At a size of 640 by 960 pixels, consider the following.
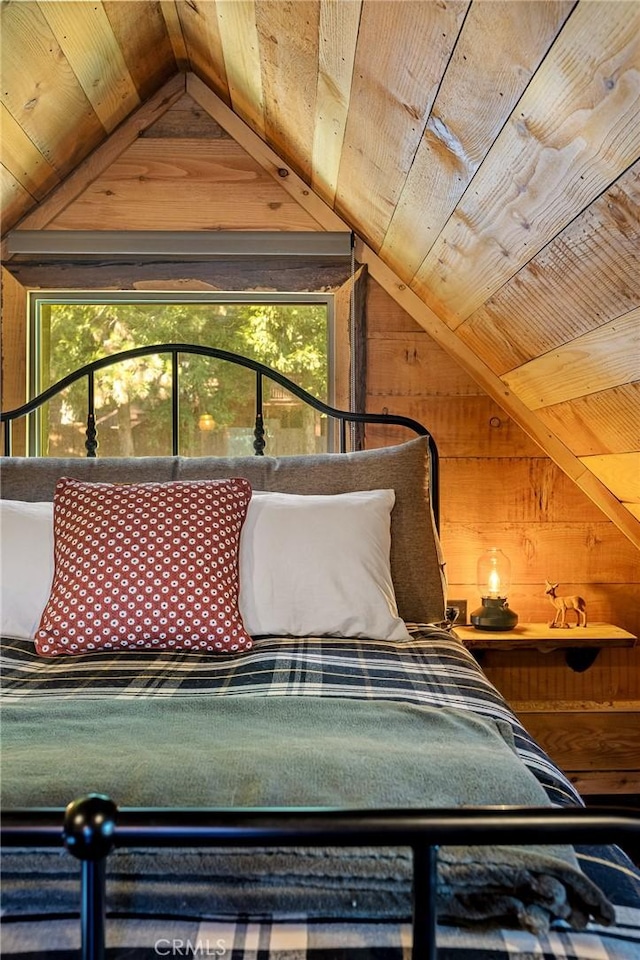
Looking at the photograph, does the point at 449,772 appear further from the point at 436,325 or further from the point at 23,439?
the point at 23,439

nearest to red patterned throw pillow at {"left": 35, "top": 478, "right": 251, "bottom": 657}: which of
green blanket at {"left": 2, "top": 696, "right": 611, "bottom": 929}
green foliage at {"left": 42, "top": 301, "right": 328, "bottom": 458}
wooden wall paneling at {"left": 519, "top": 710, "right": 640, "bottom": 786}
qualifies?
green blanket at {"left": 2, "top": 696, "right": 611, "bottom": 929}

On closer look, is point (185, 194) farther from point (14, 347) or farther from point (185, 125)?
point (14, 347)

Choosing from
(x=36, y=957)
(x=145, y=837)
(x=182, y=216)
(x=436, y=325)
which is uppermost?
(x=182, y=216)

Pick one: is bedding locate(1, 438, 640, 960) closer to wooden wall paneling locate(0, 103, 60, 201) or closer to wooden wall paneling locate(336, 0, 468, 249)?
wooden wall paneling locate(336, 0, 468, 249)

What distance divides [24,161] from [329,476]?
1.32 metres

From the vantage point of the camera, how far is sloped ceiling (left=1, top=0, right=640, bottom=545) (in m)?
1.09

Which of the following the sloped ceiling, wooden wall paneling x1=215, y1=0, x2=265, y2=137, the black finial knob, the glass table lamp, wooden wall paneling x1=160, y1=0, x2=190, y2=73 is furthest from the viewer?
the glass table lamp

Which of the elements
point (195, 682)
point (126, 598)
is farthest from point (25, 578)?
point (195, 682)

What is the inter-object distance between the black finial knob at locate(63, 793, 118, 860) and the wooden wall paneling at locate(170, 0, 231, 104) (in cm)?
201

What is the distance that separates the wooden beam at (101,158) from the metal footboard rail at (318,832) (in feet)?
7.75

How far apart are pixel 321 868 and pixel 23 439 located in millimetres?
2172

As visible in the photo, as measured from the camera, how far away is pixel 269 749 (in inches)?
31.5

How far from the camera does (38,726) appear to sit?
913mm

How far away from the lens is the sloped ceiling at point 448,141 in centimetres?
109
